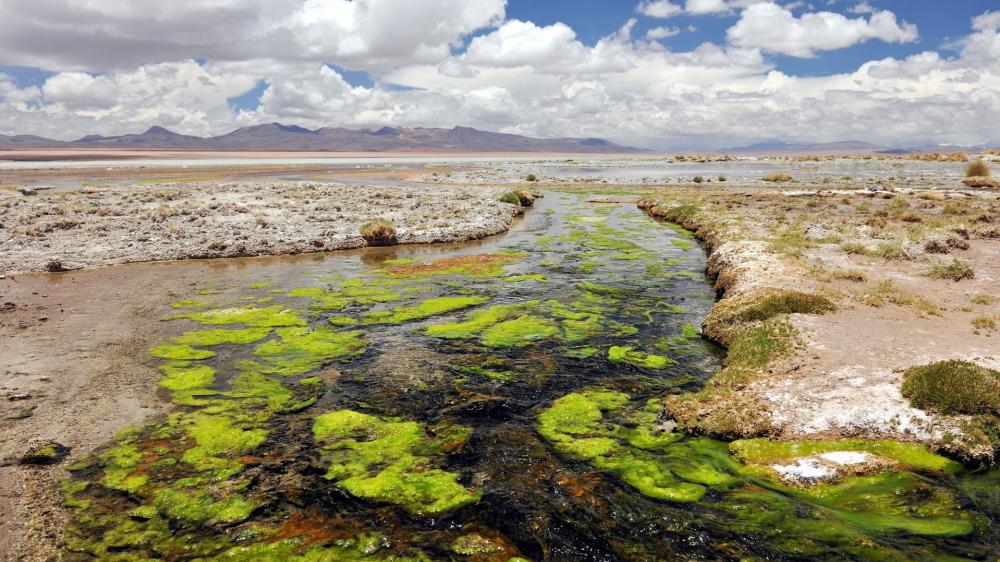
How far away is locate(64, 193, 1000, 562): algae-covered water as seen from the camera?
8219mm

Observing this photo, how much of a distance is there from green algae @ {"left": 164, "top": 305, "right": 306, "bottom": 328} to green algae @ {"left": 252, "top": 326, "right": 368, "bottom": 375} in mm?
939

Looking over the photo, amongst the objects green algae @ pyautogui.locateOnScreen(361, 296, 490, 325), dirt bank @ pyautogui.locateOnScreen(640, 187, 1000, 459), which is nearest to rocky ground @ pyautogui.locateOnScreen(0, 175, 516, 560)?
green algae @ pyautogui.locateOnScreen(361, 296, 490, 325)

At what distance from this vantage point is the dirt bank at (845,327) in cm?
1104

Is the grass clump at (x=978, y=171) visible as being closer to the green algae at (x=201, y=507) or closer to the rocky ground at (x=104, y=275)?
the rocky ground at (x=104, y=275)

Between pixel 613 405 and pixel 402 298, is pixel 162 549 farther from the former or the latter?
pixel 402 298

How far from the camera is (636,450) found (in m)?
10.9

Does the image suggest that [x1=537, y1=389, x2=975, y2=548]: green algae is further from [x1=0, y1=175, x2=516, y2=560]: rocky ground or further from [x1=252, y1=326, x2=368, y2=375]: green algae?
[x1=0, y1=175, x2=516, y2=560]: rocky ground

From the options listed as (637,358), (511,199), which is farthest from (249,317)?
(511,199)

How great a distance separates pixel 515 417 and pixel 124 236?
1354 inches

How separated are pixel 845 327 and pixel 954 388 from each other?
4642mm

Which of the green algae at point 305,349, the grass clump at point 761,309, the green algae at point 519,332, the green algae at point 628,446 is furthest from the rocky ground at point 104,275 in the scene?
the grass clump at point 761,309

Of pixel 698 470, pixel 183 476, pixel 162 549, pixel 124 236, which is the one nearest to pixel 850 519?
pixel 698 470

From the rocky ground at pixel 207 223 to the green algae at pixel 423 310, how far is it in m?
15.1

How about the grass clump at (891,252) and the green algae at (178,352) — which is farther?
the grass clump at (891,252)
